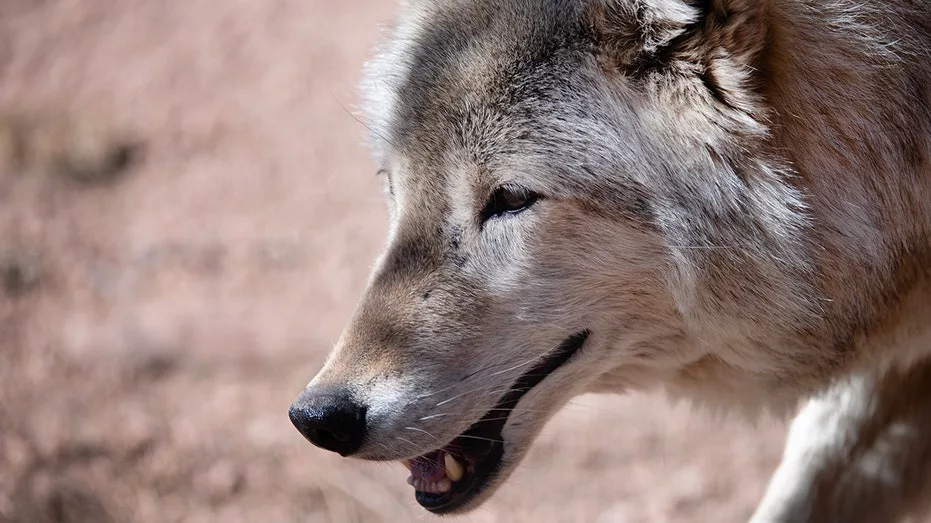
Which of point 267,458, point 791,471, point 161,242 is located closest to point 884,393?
point 791,471

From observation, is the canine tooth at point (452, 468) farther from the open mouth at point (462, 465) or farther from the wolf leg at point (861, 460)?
the wolf leg at point (861, 460)

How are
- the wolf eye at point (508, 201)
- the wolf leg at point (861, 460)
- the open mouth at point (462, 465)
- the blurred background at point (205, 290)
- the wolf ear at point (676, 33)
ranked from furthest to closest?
the blurred background at point (205, 290) → the wolf leg at point (861, 460) → the open mouth at point (462, 465) → the wolf eye at point (508, 201) → the wolf ear at point (676, 33)

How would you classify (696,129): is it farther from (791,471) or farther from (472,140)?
(791,471)

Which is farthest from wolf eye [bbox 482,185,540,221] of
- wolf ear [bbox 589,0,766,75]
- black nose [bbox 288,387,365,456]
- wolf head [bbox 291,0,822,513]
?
black nose [bbox 288,387,365,456]

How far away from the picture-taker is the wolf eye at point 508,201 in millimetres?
2273

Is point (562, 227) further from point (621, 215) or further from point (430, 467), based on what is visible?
point (430, 467)

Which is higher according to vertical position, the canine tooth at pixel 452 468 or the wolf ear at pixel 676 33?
the wolf ear at pixel 676 33

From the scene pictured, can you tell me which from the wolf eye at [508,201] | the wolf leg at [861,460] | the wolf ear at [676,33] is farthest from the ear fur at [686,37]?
the wolf leg at [861,460]

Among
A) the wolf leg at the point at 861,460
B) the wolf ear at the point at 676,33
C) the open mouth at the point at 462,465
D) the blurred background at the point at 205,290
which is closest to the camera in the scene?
the wolf ear at the point at 676,33

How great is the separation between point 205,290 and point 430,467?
111 inches

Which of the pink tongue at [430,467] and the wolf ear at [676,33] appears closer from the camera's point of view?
the wolf ear at [676,33]

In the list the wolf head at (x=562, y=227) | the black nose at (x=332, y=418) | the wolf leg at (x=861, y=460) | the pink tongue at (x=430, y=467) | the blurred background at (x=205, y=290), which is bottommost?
the blurred background at (x=205, y=290)

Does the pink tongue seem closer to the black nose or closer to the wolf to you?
the wolf

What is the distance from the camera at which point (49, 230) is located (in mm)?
5461
